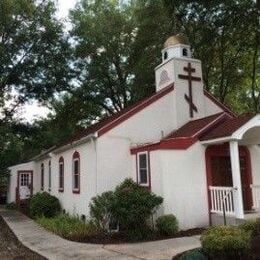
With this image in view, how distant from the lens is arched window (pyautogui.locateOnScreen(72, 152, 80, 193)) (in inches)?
719

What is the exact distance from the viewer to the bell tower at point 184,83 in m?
17.8

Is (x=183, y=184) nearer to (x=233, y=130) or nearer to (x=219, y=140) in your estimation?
(x=219, y=140)

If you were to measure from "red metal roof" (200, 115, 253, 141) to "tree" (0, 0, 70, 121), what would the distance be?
58.6 feet

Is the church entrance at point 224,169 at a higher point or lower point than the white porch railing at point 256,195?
higher

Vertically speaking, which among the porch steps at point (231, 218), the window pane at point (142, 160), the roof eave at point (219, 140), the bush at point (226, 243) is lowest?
the bush at point (226, 243)

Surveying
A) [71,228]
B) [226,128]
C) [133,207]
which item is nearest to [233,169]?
[226,128]

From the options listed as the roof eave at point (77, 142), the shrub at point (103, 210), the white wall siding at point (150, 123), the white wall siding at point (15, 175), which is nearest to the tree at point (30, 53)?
the white wall siding at point (15, 175)

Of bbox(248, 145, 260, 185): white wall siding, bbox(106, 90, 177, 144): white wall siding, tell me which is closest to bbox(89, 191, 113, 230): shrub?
bbox(106, 90, 177, 144): white wall siding

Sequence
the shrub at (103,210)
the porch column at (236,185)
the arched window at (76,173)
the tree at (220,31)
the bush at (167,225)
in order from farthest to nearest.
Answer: the tree at (220,31)
the arched window at (76,173)
the shrub at (103,210)
the bush at (167,225)
the porch column at (236,185)

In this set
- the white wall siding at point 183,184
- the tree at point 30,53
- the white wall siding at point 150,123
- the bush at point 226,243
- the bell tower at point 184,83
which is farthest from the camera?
the tree at point 30,53

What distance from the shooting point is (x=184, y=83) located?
59.5 feet

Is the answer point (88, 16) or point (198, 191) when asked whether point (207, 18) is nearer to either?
point (198, 191)

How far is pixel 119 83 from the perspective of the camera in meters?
33.9

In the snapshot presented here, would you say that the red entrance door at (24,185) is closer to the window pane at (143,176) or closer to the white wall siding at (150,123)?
the white wall siding at (150,123)
